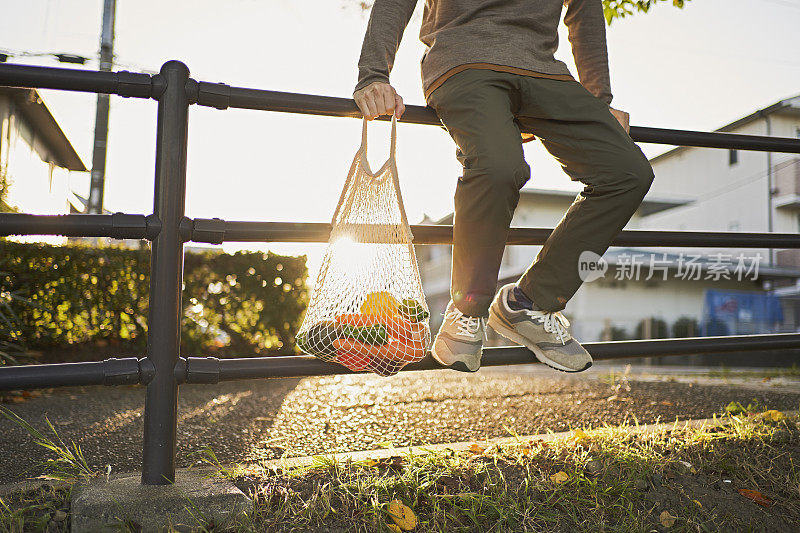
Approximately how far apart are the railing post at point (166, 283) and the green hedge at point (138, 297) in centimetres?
285

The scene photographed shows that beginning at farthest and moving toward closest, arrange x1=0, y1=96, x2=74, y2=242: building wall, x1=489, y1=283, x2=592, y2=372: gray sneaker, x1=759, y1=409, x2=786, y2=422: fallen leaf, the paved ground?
Result: 1. x1=0, y1=96, x2=74, y2=242: building wall
2. x1=759, y1=409, x2=786, y2=422: fallen leaf
3. the paved ground
4. x1=489, y1=283, x2=592, y2=372: gray sneaker

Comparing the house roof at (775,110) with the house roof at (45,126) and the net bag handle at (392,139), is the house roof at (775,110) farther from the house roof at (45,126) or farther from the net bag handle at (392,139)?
the net bag handle at (392,139)

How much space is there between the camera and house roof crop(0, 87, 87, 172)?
8.46 m

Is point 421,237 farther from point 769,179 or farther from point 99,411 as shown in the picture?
point 769,179

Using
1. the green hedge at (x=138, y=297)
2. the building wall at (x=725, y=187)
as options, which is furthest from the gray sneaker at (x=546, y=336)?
the building wall at (x=725, y=187)

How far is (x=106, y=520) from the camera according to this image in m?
1.11

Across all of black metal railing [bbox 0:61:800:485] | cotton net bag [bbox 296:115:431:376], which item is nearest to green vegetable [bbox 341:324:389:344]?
cotton net bag [bbox 296:115:431:376]

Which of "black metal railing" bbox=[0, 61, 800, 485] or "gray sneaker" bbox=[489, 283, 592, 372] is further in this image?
"gray sneaker" bbox=[489, 283, 592, 372]

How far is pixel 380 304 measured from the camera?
132cm

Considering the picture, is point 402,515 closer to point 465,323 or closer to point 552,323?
point 465,323

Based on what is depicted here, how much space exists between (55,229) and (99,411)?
149 cm

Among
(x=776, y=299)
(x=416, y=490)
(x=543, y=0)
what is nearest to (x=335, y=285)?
(x=416, y=490)

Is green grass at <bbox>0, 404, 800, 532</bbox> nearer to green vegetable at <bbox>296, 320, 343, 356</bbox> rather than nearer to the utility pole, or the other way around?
green vegetable at <bbox>296, 320, 343, 356</bbox>

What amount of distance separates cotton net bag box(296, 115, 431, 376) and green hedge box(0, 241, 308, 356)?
120 inches
